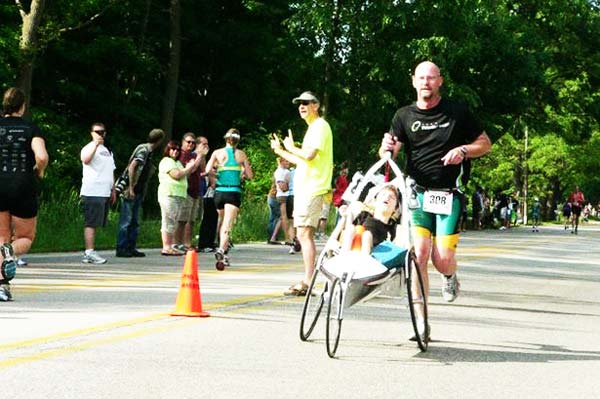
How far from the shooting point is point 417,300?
9.79 metres

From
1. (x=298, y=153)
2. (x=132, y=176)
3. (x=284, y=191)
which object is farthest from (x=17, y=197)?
(x=284, y=191)

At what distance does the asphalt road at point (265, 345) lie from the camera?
25.5ft

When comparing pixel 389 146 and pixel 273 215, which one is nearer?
pixel 389 146

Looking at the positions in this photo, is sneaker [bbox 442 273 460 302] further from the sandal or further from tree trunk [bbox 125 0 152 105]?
tree trunk [bbox 125 0 152 105]

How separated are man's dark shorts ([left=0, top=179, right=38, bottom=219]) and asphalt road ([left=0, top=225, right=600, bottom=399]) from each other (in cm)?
80

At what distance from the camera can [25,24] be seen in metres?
31.7

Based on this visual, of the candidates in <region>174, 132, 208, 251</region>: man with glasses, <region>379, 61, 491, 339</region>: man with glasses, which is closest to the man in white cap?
<region>379, 61, 491, 339</region>: man with glasses

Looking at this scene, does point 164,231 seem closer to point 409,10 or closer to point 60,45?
point 60,45

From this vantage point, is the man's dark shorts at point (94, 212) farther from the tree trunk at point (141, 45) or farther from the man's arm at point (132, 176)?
the tree trunk at point (141, 45)

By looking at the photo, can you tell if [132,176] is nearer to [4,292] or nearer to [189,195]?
[189,195]

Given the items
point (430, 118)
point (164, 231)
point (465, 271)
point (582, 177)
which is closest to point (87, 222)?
point (164, 231)

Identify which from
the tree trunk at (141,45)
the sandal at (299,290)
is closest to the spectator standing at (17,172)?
the sandal at (299,290)

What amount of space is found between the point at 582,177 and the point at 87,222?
7366 cm

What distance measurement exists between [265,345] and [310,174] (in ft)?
13.8
